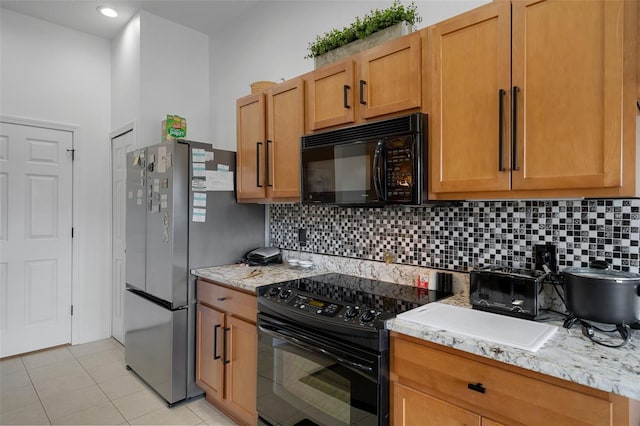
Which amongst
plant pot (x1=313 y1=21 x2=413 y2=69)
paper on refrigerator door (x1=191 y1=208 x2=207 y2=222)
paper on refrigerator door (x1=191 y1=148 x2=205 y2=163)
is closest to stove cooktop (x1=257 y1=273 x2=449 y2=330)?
paper on refrigerator door (x1=191 y1=208 x2=207 y2=222)

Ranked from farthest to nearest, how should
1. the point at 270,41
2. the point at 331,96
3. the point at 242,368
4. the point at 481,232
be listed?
the point at 270,41
the point at 242,368
the point at 331,96
the point at 481,232

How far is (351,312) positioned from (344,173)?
2.31 feet

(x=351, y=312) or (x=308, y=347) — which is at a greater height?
(x=351, y=312)

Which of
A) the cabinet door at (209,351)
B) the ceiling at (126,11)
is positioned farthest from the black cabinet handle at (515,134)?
the ceiling at (126,11)

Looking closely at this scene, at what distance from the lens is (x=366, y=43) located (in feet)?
6.24

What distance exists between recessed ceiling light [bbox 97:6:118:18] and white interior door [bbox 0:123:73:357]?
1.15 metres

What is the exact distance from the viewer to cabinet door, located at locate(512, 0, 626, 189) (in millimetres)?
1136

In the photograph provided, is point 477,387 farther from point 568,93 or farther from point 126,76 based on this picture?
point 126,76

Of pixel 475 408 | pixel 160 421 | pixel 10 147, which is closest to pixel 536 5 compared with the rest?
pixel 475 408

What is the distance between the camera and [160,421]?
2.25m

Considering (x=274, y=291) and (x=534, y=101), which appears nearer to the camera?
(x=534, y=101)

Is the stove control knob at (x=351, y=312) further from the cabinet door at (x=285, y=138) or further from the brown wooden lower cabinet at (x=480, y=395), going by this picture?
the cabinet door at (x=285, y=138)

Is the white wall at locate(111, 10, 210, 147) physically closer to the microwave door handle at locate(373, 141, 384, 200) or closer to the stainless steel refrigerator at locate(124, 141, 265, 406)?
the stainless steel refrigerator at locate(124, 141, 265, 406)

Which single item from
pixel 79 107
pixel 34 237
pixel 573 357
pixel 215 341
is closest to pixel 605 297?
pixel 573 357
